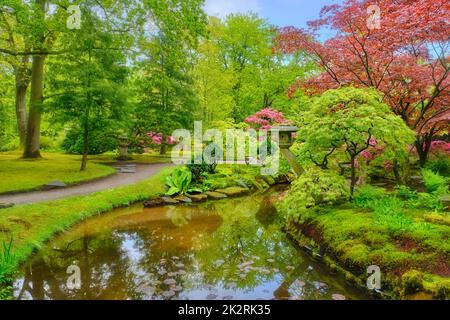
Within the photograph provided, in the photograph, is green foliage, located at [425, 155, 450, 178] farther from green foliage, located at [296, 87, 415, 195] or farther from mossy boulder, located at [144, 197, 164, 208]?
mossy boulder, located at [144, 197, 164, 208]

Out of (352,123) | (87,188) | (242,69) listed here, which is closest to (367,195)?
(352,123)

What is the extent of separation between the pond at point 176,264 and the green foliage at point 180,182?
2.70 meters

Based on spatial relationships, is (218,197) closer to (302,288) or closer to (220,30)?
(302,288)

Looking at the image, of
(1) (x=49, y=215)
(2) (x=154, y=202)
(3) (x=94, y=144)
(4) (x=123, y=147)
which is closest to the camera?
(1) (x=49, y=215)

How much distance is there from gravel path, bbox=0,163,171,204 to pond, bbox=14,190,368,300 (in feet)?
5.35

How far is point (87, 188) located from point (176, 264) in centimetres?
620

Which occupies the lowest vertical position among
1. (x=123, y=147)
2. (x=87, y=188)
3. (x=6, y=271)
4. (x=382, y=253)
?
(x=6, y=271)

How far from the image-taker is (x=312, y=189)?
707 cm

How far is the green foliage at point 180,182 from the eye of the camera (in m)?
11.9

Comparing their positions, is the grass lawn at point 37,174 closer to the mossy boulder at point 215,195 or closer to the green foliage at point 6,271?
the mossy boulder at point 215,195

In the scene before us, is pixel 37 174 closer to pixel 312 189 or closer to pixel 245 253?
pixel 245 253

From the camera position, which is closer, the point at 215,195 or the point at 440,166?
the point at 440,166

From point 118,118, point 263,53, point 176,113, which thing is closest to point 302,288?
point 118,118

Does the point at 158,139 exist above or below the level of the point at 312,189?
above
